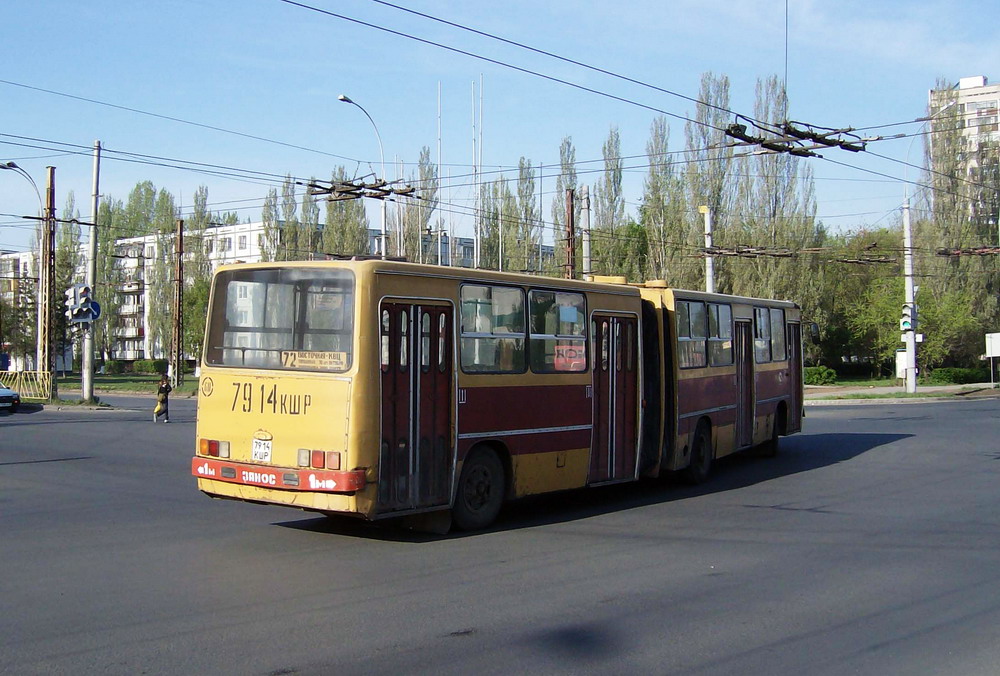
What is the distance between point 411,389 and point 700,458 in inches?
279

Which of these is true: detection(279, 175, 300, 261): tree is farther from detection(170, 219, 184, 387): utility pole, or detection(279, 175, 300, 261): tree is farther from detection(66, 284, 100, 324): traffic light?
detection(66, 284, 100, 324): traffic light

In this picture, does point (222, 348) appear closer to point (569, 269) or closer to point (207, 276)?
point (569, 269)

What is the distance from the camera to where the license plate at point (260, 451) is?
9969 mm

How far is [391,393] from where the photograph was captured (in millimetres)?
9914

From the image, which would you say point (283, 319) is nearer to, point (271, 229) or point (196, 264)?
point (271, 229)

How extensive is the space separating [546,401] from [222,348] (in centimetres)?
383

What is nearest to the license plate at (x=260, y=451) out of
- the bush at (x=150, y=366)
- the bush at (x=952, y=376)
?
the bush at (x=952, y=376)

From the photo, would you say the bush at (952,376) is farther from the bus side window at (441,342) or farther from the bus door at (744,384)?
the bus side window at (441,342)

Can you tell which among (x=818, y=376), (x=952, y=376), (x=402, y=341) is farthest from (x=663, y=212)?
(x=402, y=341)

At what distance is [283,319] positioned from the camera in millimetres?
10273

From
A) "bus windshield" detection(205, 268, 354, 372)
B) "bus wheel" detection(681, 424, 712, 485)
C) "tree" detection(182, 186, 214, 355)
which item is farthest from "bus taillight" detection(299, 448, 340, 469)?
"tree" detection(182, 186, 214, 355)

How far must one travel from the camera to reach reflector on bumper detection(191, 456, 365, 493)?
9422 mm

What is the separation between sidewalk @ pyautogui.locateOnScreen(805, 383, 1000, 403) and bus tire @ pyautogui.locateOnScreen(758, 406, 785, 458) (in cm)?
2290

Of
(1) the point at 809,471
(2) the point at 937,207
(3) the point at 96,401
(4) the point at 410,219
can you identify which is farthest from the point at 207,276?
(1) the point at 809,471
